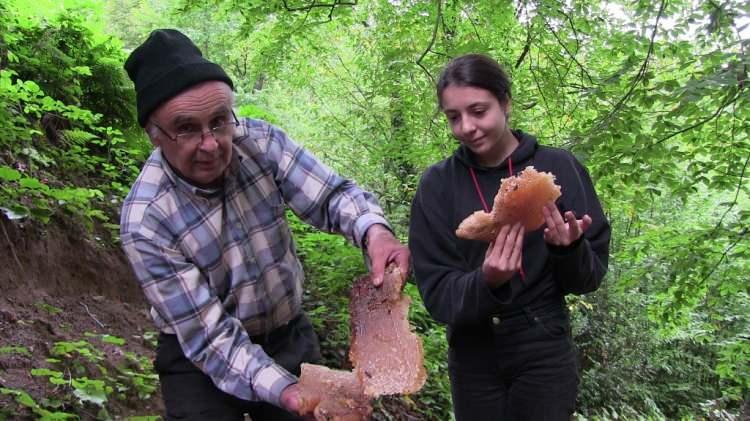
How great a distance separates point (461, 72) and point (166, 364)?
58.4 inches

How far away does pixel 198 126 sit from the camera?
171 cm

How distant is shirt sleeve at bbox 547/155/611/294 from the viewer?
1883mm

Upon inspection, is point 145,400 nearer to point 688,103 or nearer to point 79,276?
point 79,276

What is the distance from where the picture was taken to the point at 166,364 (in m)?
1.98

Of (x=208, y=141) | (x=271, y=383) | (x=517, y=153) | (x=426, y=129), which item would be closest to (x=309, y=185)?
(x=208, y=141)

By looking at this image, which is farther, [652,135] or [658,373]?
[658,373]

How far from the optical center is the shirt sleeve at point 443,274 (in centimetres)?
191

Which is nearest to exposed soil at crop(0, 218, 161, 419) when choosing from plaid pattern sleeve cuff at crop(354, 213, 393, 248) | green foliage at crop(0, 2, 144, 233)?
green foliage at crop(0, 2, 144, 233)

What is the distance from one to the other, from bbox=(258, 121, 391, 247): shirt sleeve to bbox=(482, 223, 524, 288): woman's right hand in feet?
1.40

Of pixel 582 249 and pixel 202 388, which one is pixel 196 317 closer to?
pixel 202 388

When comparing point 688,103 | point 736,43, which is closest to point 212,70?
point 688,103

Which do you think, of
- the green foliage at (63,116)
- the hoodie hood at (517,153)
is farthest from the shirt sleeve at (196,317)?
the green foliage at (63,116)

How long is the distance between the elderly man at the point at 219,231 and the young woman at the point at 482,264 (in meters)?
0.37

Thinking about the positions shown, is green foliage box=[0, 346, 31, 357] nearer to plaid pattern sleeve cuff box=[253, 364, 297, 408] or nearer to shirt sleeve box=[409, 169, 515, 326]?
plaid pattern sleeve cuff box=[253, 364, 297, 408]
